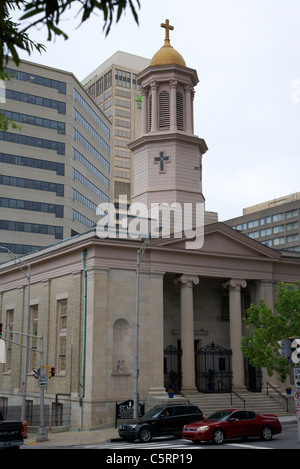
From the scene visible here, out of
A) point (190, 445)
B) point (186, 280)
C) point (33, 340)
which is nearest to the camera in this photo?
point (190, 445)

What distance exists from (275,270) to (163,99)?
15995mm

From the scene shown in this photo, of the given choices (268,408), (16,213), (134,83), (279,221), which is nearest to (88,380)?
(268,408)

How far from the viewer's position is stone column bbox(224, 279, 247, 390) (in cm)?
4091

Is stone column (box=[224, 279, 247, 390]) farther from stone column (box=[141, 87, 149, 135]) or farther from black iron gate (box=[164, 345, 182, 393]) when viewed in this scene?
stone column (box=[141, 87, 149, 135])

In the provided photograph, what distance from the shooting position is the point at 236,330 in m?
41.7

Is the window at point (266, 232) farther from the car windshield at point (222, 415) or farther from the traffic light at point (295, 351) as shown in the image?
the traffic light at point (295, 351)

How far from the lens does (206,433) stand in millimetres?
24828

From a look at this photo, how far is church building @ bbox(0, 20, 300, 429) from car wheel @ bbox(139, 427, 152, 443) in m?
5.10

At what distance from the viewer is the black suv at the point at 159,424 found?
28.0 metres

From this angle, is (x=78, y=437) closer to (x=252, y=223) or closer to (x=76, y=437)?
(x=76, y=437)

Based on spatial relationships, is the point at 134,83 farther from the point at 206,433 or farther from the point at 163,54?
the point at 206,433

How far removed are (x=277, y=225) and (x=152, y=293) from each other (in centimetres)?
8904

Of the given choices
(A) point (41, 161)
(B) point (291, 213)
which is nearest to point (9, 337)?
(A) point (41, 161)

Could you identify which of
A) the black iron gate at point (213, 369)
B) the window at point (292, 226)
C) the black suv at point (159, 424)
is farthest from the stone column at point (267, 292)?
the window at point (292, 226)
